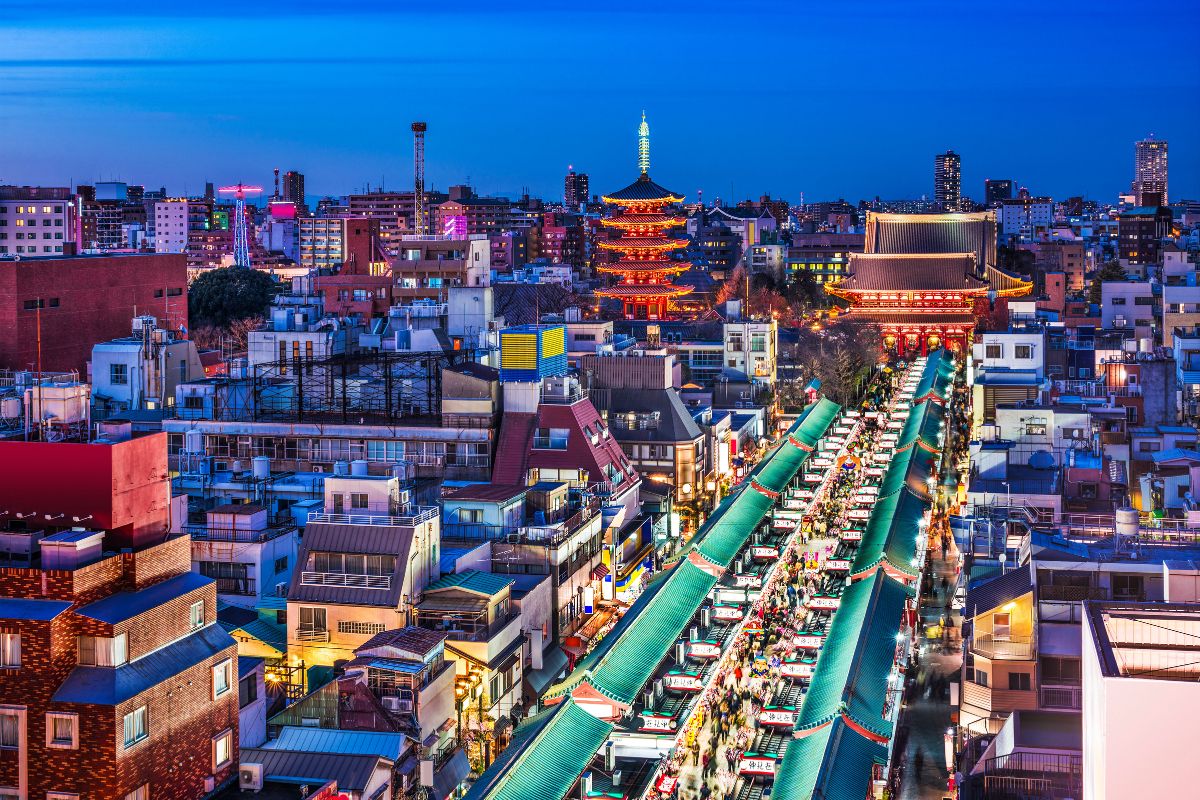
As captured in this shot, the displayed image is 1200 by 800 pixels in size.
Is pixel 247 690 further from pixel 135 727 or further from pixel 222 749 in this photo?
pixel 135 727

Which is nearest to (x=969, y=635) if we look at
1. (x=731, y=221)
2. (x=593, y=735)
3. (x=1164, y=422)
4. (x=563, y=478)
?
(x=593, y=735)

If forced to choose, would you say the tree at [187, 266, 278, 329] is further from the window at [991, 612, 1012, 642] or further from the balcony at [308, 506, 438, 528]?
the window at [991, 612, 1012, 642]

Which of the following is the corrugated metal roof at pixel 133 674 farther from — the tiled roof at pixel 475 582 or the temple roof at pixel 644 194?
the temple roof at pixel 644 194

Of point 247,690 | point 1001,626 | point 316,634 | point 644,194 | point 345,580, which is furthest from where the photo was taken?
point 644,194

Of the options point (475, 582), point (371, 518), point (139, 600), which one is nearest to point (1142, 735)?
point (139, 600)

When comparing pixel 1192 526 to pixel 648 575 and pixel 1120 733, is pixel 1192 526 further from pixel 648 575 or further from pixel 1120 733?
pixel 1120 733

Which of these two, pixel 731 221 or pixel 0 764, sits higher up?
pixel 731 221

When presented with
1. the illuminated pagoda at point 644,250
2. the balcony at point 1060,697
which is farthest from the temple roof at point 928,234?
the balcony at point 1060,697
